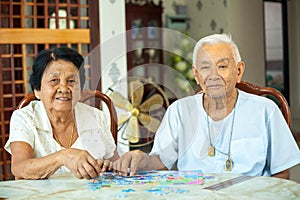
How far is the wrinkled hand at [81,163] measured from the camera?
1530 mm

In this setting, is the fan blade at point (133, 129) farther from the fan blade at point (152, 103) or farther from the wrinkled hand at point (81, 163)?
the wrinkled hand at point (81, 163)

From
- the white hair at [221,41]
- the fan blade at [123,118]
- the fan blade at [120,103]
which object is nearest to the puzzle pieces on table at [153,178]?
the white hair at [221,41]

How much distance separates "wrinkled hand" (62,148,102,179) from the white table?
3 cm

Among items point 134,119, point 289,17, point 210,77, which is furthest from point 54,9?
point 289,17

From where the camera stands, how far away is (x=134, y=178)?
158 cm

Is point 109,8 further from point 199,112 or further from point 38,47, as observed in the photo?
point 199,112

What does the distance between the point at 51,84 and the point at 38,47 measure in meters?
1.34

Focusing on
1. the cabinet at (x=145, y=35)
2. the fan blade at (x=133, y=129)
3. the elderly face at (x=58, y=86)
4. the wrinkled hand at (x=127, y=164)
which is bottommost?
the wrinkled hand at (x=127, y=164)

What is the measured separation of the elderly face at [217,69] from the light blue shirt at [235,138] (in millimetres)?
56

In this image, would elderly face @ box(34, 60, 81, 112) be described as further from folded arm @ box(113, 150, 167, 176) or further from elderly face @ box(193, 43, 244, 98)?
elderly face @ box(193, 43, 244, 98)

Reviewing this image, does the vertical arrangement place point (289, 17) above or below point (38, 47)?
above

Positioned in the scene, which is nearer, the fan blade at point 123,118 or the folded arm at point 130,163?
the folded arm at point 130,163

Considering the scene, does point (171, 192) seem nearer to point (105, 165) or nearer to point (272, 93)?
point (105, 165)

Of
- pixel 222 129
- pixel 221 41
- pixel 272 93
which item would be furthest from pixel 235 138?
pixel 221 41
